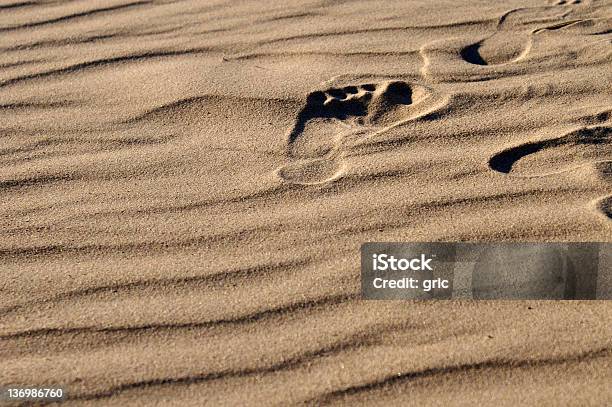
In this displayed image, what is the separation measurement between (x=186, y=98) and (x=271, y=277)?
904 millimetres

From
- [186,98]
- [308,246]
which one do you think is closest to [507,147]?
[308,246]

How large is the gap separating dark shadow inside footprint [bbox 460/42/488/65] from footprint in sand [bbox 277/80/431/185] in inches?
11.9

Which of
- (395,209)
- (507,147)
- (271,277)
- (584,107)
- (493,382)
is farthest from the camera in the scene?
(584,107)

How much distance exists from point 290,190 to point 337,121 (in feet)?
1.28

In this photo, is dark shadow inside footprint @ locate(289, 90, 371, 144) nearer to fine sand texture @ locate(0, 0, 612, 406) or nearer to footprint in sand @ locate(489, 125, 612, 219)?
fine sand texture @ locate(0, 0, 612, 406)

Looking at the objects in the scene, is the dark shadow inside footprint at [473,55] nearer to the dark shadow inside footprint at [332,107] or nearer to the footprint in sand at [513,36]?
the footprint in sand at [513,36]

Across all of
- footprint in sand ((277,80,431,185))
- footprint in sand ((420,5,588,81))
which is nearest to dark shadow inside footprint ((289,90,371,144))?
footprint in sand ((277,80,431,185))

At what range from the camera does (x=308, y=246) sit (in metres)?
2.20

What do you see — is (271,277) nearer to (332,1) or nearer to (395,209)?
(395,209)

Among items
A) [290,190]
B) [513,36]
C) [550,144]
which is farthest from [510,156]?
[513,36]

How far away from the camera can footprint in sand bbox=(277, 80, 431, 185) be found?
97.0 inches

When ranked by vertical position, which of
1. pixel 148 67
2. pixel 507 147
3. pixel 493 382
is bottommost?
pixel 493 382

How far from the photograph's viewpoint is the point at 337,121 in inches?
105

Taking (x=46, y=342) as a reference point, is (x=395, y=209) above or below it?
above
